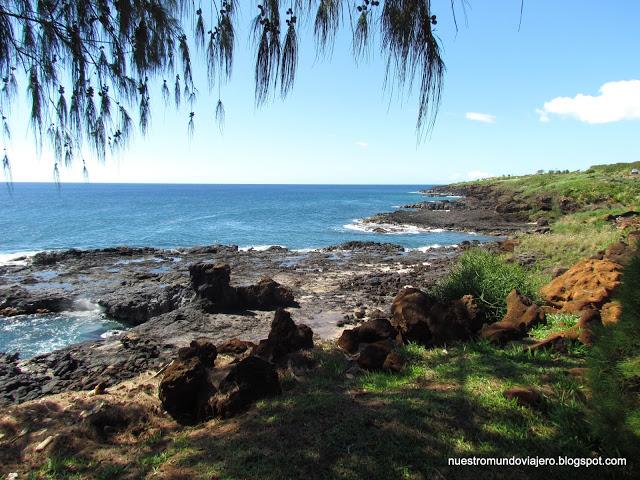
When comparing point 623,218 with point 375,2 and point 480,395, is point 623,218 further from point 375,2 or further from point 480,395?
point 375,2

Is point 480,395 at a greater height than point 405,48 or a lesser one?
lesser

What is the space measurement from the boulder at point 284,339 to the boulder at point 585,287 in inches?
189

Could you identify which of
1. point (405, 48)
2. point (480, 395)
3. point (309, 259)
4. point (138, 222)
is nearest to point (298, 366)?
point (480, 395)

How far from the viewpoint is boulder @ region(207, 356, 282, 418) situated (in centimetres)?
495

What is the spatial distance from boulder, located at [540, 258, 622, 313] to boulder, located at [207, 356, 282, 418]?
5599mm

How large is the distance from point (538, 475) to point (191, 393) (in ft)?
13.2

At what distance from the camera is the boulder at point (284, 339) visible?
7.06 m

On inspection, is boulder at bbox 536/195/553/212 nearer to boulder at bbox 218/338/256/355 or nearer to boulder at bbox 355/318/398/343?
boulder at bbox 355/318/398/343

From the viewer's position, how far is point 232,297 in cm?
1472

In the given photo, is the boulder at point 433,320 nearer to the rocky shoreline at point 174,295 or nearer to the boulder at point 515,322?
the boulder at point 515,322

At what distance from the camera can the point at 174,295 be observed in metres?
15.8

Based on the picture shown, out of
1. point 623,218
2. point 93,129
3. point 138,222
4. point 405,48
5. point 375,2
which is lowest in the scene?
point 138,222

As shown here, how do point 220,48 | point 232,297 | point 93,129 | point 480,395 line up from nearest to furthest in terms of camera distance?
point 220,48
point 93,129
point 480,395
point 232,297

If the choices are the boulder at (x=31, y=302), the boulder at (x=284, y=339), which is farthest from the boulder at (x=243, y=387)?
the boulder at (x=31, y=302)
